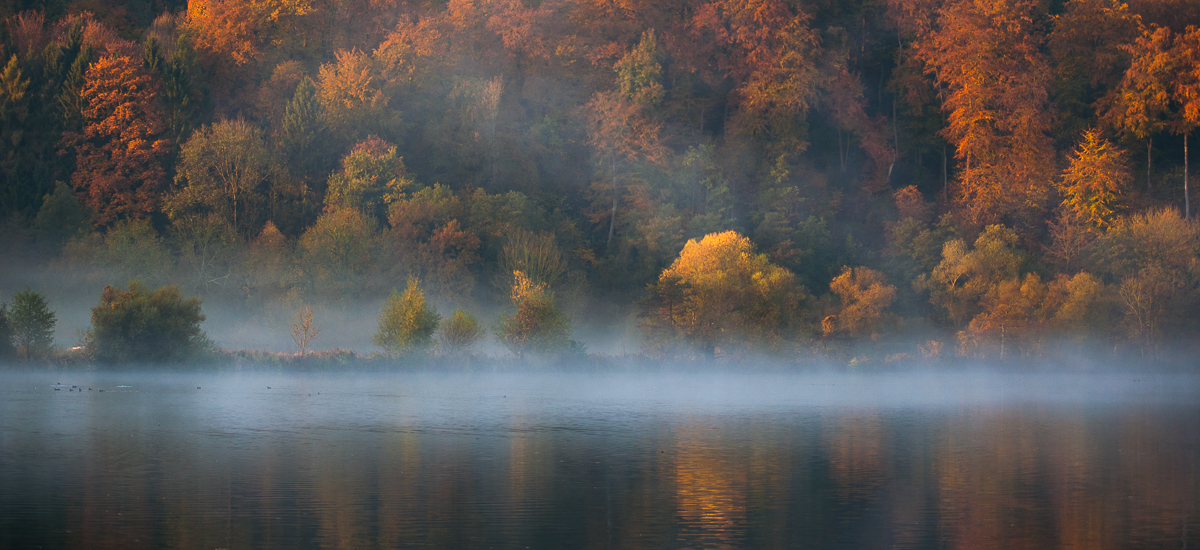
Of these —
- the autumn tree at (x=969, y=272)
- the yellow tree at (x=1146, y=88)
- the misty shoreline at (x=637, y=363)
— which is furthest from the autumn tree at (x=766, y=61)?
the yellow tree at (x=1146, y=88)

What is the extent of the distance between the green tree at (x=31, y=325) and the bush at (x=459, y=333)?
17.9 meters

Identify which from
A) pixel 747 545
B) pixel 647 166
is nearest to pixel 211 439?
pixel 747 545

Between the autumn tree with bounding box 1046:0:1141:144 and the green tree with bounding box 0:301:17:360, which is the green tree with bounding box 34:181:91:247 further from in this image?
the autumn tree with bounding box 1046:0:1141:144

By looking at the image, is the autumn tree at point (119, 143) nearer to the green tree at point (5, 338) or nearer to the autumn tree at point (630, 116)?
the green tree at point (5, 338)

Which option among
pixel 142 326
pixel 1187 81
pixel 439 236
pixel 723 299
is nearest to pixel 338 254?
pixel 439 236

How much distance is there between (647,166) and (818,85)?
41.7 feet

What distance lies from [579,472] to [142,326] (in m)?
32.2

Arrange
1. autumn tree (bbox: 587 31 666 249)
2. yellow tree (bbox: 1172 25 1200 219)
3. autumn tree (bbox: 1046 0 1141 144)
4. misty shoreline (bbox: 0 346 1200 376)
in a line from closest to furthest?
misty shoreline (bbox: 0 346 1200 376)
yellow tree (bbox: 1172 25 1200 219)
autumn tree (bbox: 1046 0 1141 144)
autumn tree (bbox: 587 31 666 249)

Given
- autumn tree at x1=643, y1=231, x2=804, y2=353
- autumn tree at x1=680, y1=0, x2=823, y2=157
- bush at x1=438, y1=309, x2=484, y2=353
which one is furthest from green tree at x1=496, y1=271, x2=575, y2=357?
autumn tree at x1=680, y1=0, x2=823, y2=157

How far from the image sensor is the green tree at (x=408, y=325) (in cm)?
5503

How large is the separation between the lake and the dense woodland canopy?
2177 centimetres

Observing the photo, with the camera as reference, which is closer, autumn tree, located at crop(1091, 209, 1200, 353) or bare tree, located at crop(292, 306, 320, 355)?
bare tree, located at crop(292, 306, 320, 355)

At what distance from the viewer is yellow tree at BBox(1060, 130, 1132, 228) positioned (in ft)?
225

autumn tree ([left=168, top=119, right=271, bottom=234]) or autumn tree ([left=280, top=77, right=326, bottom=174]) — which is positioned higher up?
autumn tree ([left=280, top=77, right=326, bottom=174])
